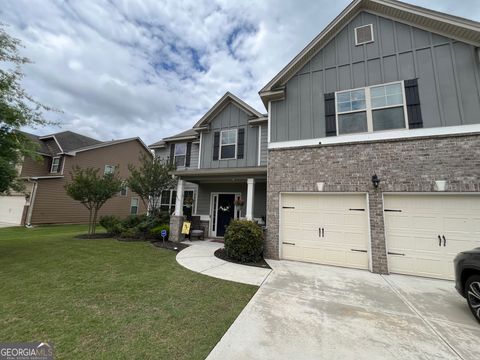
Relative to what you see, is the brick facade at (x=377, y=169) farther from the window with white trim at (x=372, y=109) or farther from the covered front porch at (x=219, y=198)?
the covered front porch at (x=219, y=198)

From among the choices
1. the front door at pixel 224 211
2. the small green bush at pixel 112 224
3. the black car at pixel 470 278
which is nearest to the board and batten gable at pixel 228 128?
the front door at pixel 224 211

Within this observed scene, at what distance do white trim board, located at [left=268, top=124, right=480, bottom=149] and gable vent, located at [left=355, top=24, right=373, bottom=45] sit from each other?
11.1 ft

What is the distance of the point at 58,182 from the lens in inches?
622

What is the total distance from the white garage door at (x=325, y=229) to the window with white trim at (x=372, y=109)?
2.37 meters

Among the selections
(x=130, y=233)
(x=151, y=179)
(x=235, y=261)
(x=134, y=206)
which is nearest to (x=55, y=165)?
(x=134, y=206)

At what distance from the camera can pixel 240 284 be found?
4.71m

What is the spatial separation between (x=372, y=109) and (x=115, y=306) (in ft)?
28.0

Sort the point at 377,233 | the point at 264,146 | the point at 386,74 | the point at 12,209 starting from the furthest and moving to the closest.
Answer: the point at 12,209 → the point at 264,146 → the point at 386,74 → the point at 377,233

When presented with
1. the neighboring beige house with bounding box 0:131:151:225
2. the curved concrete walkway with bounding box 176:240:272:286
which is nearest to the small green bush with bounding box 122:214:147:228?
the curved concrete walkway with bounding box 176:240:272:286

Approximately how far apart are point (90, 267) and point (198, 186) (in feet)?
21.6

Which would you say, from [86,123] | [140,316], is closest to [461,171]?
[140,316]

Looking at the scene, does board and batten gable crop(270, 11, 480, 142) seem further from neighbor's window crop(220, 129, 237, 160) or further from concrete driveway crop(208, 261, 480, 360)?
concrete driveway crop(208, 261, 480, 360)

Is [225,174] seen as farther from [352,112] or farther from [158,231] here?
[352,112]

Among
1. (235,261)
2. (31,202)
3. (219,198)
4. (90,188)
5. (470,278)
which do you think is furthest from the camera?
(31,202)
